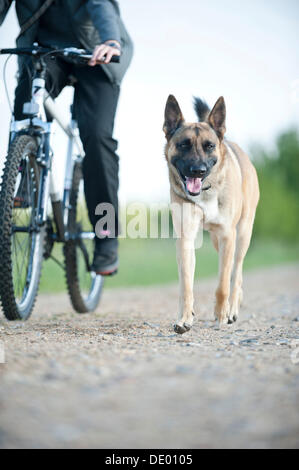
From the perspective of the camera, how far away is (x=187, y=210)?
416 centimetres

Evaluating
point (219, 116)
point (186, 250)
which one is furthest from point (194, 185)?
point (219, 116)

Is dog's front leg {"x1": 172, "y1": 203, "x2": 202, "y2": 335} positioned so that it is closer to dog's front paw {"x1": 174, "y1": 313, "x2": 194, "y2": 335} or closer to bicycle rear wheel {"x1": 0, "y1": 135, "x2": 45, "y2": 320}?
dog's front paw {"x1": 174, "y1": 313, "x2": 194, "y2": 335}

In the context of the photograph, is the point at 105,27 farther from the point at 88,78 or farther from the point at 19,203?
the point at 19,203

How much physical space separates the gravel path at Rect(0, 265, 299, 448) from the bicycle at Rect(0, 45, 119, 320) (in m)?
0.74

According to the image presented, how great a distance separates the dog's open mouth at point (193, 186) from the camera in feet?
13.4

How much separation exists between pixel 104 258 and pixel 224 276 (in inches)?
38.5

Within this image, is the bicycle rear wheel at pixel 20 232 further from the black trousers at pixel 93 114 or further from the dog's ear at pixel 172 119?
the dog's ear at pixel 172 119

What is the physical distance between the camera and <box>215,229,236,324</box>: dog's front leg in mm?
4129

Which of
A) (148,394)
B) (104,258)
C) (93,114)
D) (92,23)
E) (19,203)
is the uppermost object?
(92,23)

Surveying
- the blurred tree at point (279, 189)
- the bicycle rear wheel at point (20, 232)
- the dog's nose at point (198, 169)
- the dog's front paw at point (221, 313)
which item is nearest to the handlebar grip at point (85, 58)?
the bicycle rear wheel at point (20, 232)

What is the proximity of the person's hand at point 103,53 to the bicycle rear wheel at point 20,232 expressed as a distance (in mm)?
696

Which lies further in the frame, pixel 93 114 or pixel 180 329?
pixel 93 114

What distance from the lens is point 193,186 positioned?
4.11 metres

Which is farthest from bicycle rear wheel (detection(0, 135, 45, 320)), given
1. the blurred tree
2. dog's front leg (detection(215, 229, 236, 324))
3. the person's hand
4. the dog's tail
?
the blurred tree
